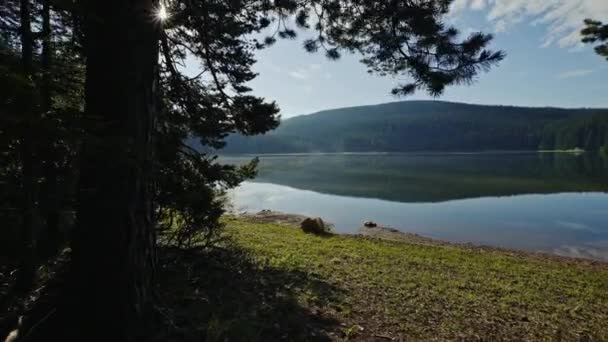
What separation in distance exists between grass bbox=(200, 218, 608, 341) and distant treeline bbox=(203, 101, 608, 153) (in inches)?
4248

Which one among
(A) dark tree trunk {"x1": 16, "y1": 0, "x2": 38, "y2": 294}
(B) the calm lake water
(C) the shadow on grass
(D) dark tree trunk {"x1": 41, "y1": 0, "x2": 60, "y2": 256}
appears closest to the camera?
(A) dark tree trunk {"x1": 16, "y1": 0, "x2": 38, "y2": 294}

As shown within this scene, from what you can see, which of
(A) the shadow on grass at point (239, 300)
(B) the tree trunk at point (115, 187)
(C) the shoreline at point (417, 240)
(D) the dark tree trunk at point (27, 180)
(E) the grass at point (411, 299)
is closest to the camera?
(D) the dark tree trunk at point (27, 180)

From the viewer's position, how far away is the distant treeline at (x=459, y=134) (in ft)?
341

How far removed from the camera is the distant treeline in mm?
104000

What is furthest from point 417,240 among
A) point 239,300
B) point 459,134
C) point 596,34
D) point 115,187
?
point 459,134

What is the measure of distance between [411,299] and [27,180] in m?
4.50

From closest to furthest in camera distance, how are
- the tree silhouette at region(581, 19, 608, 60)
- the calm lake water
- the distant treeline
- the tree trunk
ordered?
the tree trunk < the tree silhouette at region(581, 19, 608, 60) < the calm lake water < the distant treeline

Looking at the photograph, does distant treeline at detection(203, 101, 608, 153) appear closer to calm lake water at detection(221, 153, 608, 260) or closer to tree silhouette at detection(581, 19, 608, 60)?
calm lake water at detection(221, 153, 608, 260)

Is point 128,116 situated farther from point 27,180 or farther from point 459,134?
point 459,134

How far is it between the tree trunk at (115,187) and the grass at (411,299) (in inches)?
32.3

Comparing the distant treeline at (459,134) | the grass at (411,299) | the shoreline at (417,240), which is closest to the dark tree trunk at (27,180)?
the grass at (411,299)

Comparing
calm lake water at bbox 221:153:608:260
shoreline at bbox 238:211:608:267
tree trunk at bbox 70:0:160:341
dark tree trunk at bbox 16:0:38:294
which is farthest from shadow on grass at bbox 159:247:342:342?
calm lake water at bbox 221:153:608:260

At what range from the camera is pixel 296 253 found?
7.51 metres

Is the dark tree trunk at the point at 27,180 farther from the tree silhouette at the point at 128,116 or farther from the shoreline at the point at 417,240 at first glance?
the shoreline at the point at 417,240
